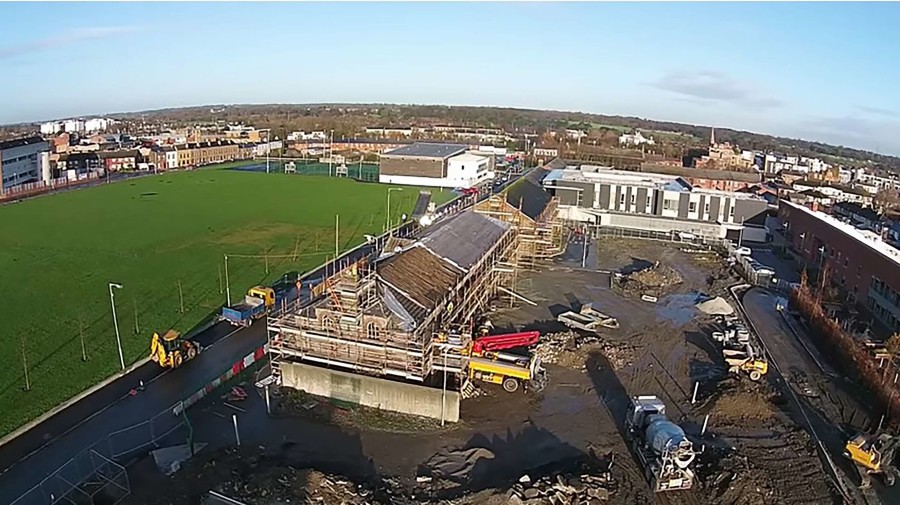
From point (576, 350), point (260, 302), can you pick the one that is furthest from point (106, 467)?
point (576, 350)

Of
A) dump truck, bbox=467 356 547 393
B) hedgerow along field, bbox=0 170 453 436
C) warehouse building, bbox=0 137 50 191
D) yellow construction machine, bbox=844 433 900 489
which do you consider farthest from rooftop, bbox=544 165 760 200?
warehouse building, bbox=0 137 50 191

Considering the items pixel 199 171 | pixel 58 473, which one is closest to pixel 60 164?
pixel 199 171

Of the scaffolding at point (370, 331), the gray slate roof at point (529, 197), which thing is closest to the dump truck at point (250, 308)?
the scaffolding at point (370, 331)

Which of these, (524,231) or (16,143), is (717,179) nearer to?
(524,231)

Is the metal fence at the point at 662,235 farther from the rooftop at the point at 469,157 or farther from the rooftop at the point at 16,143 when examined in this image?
the rooftop at the point at 16,143

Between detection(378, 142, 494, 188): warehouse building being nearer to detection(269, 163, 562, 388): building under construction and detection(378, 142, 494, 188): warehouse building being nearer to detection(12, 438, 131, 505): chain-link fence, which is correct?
detection(269, 163, 562, 388): building under construction

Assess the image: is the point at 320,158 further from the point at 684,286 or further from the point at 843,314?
the point at 843,314

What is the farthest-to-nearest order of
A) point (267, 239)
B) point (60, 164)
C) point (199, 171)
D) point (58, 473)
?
point (199, 171), point (60, 164), point (267, 239), point (58, 473)
